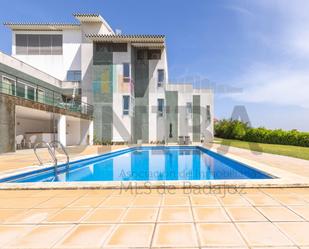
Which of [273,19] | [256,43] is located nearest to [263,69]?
[256,43]

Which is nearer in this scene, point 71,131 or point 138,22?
point 71,131

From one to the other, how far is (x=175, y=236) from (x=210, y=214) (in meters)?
0.86

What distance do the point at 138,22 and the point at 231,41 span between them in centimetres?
984

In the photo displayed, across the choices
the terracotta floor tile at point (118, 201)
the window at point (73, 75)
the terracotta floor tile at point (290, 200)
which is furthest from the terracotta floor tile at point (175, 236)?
the window at point (73, 75)

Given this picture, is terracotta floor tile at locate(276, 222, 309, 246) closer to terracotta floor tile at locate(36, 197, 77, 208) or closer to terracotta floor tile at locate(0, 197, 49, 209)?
terracotta floor tile at locate(36, 197, 77, 208)

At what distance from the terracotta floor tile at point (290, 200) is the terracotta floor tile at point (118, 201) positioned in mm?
2675

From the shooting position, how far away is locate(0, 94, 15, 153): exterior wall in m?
10.3

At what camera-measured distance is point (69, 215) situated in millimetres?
3172

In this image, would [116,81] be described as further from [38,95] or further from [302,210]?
[302,210]

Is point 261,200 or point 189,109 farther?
point 189,109

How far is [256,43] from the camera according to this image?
47.1 feet

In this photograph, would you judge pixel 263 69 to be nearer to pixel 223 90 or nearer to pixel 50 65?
pixel 223 90

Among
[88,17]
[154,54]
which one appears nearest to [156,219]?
[154,54]

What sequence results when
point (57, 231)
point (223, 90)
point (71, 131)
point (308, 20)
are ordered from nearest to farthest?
point (57, 231) < point (308, 20) < point (71, 131) < point (223, 90)
